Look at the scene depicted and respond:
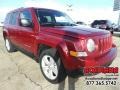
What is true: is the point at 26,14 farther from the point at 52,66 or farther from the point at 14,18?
the point at 52,66

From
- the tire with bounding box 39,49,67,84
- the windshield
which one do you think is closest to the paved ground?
the tire with bounding box 39,49,67,84

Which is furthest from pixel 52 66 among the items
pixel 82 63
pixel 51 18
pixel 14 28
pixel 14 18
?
pixel 14 18

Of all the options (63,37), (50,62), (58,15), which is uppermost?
(58,15)

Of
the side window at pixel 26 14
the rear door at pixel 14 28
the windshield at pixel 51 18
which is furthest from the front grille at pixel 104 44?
the rear door at pixel 14 28

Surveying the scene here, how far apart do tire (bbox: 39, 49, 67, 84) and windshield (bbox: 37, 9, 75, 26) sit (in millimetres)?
944

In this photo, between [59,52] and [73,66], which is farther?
[59,52]

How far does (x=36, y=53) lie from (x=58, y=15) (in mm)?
1456

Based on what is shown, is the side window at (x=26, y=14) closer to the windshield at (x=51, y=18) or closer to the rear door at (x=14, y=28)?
the windshield at (x=51, y=18)

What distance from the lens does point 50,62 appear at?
434 cm

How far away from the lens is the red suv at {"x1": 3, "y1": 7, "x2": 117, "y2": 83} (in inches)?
143

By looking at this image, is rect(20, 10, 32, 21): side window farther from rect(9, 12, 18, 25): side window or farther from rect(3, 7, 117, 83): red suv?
rect(9, 12, 18, 25): side window

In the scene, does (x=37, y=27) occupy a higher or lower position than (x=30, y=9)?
lower

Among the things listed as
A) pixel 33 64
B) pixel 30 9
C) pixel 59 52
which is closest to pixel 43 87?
pixel 59 52

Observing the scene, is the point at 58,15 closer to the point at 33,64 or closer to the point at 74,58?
the point at 33,64
